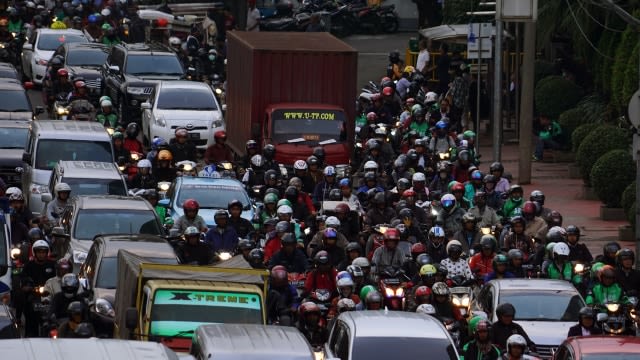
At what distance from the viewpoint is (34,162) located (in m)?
28.6

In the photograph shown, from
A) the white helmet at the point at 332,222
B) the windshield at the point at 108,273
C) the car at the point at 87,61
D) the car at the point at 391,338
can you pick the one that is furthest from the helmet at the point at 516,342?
the car at the point at 87,61

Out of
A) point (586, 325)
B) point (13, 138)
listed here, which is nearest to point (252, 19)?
point (13, 138)

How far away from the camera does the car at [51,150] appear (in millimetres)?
28375

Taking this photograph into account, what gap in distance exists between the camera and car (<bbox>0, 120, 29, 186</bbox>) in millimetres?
30516

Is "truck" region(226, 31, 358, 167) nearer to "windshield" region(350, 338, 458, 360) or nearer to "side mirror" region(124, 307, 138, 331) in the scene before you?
"side mirror" region(124, 307, 138, 331)

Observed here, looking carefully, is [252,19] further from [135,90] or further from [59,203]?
[59,203]

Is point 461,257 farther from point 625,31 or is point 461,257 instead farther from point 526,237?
point 625,31

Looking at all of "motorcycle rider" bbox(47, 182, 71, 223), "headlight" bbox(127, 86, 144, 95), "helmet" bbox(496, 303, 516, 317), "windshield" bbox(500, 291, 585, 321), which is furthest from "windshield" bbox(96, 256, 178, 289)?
"headlight" bbox(127, 86, 144, 95)

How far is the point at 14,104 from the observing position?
35.2 m

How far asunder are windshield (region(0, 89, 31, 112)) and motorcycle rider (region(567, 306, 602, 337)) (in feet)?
60.7

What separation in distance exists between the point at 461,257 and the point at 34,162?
8752 millimetres

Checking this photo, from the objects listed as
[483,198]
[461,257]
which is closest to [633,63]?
[483,198]

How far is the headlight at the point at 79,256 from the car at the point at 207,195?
308 cm

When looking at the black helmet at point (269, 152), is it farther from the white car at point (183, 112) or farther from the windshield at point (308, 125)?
the white car at point (183, 112)
